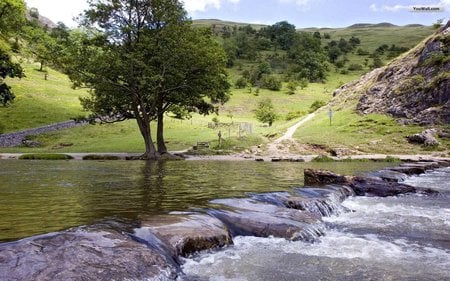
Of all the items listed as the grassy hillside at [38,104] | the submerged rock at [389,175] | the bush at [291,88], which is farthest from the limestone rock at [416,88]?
the grassy hillside at [38,104]

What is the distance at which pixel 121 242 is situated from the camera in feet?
31.0

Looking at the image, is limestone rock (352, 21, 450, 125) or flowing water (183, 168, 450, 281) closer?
flowing water (183, 168, 450, 281)

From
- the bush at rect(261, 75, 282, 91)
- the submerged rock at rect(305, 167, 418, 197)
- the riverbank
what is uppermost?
the bush at rect(261, 75, 282, 91)

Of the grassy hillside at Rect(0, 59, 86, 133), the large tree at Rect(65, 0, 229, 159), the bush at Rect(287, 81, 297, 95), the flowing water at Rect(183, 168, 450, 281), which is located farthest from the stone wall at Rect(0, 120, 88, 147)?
the bush at Rect(287, 81, 297, 95)

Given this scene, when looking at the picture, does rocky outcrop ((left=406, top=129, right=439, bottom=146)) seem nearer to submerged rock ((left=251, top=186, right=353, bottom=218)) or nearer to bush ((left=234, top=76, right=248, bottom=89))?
submerged rock ((left=251, top=186, right=353, bottom=218))

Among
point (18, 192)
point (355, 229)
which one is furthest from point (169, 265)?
point (18, 192)

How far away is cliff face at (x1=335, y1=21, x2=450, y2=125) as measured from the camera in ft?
188

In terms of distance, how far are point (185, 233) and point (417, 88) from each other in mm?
59994

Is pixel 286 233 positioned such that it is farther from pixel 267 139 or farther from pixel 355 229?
pixel 267 139

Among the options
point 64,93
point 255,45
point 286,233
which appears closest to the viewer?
point 286,233

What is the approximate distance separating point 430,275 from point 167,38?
3522 cm

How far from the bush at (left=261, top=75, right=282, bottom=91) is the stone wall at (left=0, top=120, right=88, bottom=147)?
68.0m

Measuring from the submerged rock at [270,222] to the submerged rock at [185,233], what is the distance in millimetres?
731

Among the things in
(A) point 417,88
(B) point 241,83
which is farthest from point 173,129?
(B) point 241,83
